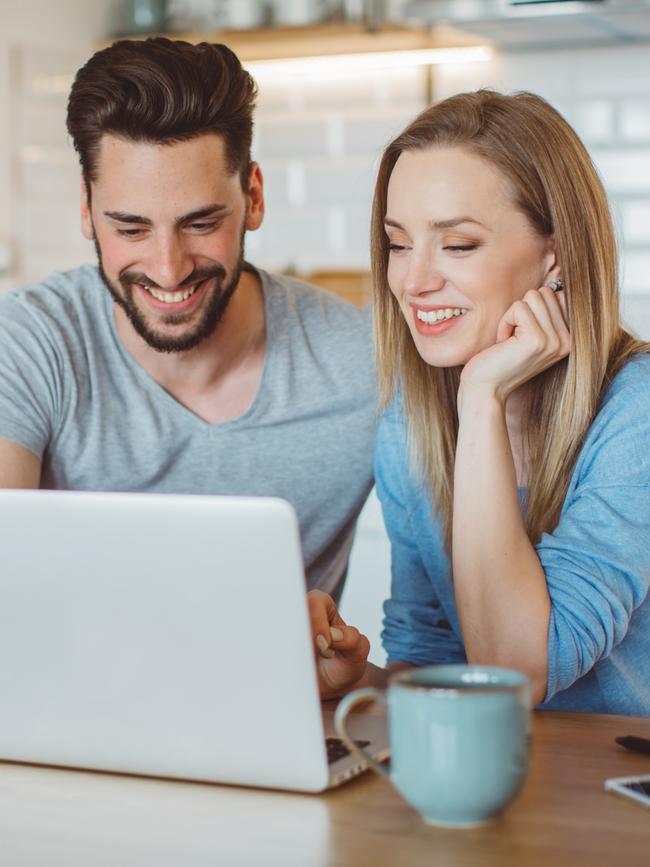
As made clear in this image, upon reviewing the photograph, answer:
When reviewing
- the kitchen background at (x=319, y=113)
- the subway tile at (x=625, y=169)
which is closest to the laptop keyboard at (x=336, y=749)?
the kitchen background at (x=319, y=113)

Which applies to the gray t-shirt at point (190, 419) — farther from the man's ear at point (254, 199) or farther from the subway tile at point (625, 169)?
the subway tile at point (625, 169)

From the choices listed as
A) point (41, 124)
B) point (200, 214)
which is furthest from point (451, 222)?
point (41, 124)

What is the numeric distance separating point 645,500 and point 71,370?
840 mm

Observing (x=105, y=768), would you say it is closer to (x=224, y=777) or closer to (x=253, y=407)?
(x=224, y=777)

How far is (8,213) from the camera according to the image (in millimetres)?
4113

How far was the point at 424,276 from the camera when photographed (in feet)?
4.86

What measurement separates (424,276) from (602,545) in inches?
14.9

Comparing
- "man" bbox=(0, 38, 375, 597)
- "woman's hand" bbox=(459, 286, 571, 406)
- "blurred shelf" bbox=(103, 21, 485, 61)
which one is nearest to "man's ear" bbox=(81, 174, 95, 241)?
"man" bbox=(0, 38, 375, 597)

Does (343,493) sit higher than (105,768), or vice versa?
(343,493)

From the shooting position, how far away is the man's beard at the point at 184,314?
5.77 ft

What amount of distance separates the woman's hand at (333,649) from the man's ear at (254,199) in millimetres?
783

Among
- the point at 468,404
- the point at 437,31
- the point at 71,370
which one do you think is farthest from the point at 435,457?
the point at 437,31

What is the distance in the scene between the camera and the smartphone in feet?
3.03

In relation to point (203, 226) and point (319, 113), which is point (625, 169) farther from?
point (203, 226)
